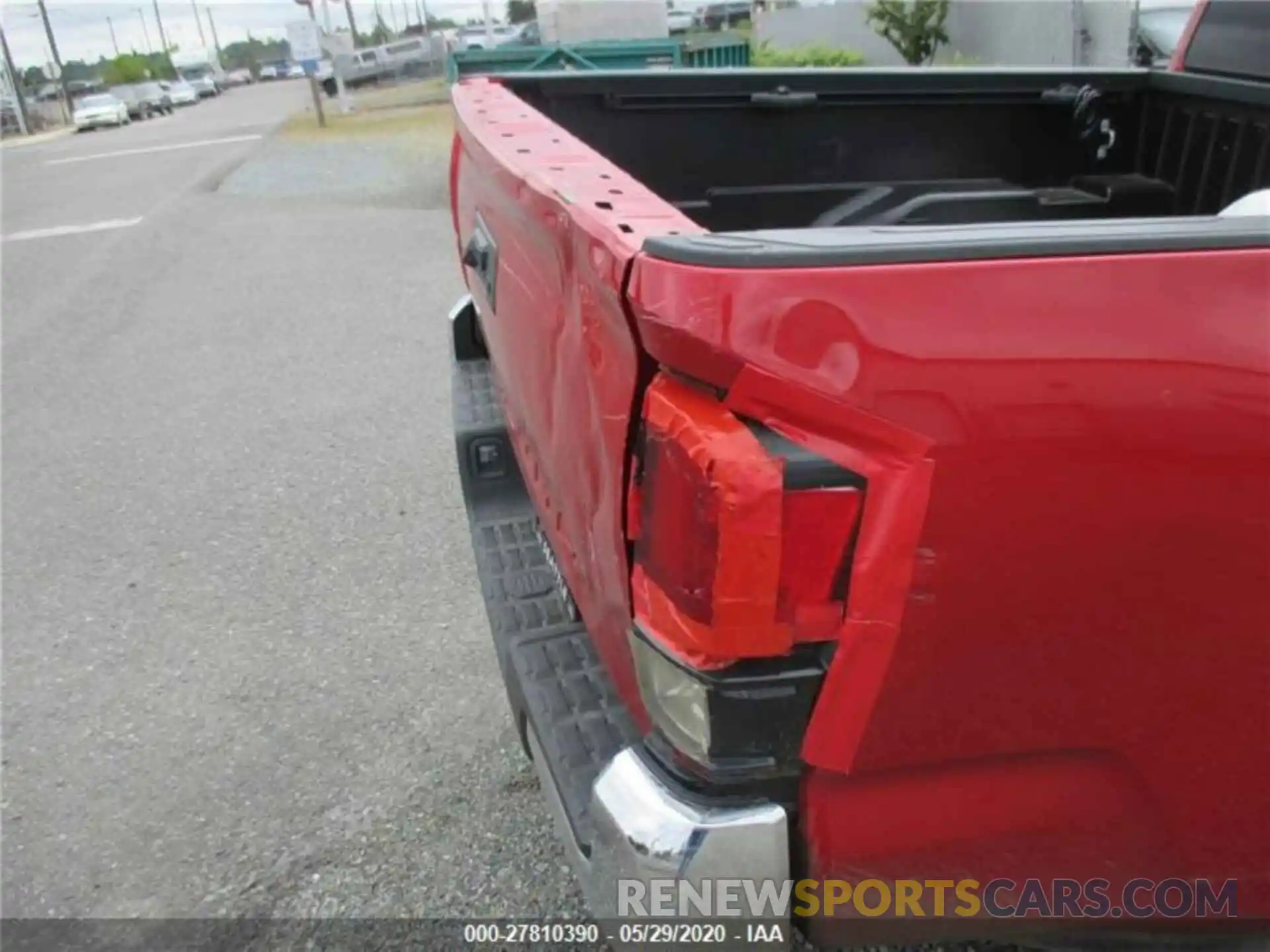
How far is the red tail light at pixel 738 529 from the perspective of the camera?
1.18 meters

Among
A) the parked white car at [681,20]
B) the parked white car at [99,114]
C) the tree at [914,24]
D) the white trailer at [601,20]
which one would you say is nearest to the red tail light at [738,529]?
the white trailer at [601,20]

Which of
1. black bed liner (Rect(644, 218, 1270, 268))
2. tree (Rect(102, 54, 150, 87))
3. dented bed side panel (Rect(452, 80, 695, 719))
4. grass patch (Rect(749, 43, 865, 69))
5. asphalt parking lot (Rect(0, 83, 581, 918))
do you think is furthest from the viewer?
tree (Rect(102, 54, 150, 87))

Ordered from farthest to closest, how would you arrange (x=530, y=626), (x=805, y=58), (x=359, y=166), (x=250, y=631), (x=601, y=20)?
(x=601, y=20), (x=359, y=166), (x=805, y=58), (x=250, y=631), (x=530, y=626)

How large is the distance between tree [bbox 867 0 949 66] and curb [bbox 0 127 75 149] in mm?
24391

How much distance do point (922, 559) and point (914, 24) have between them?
58.9ft

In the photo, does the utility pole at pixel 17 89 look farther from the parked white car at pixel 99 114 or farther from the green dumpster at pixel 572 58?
Result: the green dumpster at pixel 572 58

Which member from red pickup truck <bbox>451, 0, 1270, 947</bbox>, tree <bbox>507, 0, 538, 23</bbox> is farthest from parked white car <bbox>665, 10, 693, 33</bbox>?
red pickup truck <bbox>451, 0, 1270, 947</bbox>

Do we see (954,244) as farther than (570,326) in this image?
No

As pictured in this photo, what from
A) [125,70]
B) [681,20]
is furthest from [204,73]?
[681,20]

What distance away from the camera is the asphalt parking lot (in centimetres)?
251

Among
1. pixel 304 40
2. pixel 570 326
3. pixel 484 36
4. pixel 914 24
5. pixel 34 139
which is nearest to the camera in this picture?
pixel 570 326

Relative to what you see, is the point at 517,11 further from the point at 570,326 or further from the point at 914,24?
the point at 570,326

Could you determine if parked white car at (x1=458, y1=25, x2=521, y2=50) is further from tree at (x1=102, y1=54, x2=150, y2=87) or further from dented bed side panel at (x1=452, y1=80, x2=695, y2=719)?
tree at (x1=102, y1=54, x2=150, y2=87)

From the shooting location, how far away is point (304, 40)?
1934 centimetres
